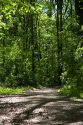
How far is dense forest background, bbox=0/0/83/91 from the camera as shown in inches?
1170

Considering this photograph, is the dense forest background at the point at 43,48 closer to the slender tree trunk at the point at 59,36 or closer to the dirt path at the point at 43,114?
the slender tree trunk at the point at 59,36

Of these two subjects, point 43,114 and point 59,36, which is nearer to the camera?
point 43,114

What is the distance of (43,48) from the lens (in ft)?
163

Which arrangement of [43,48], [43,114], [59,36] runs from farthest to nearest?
1. [43,48]
2. [59,36]
3. [43,114]

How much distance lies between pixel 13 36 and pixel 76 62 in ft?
92.6

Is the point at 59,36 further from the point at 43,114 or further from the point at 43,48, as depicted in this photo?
the point at 43,114

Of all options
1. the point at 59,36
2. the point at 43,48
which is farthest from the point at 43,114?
the point at 43,48

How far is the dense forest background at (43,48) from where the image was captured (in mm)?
29727

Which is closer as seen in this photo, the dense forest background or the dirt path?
the dirt path

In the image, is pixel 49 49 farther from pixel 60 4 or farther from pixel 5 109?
pixel 5 109

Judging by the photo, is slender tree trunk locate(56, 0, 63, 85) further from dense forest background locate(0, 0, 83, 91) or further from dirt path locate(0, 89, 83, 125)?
dirt path locate(0, 89, 83, 125)

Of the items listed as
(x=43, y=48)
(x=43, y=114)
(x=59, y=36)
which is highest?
(x=43, y=114)

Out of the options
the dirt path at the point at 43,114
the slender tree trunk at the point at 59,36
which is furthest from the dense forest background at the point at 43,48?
the dirt path at the point at 43,114

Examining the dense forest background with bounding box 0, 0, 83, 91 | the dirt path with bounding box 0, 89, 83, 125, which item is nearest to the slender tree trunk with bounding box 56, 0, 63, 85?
the dense forest background with bounding box 0, 0, 83, 91
